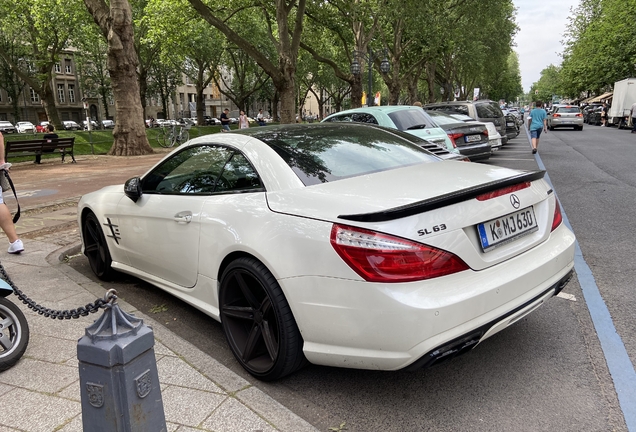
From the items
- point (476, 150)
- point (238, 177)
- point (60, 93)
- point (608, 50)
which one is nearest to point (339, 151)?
point (238, 177)

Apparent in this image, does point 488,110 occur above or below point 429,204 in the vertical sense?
above

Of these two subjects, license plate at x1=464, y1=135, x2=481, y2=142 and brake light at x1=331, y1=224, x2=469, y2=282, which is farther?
license plate at x1=464, y1=135, x2=481, y2=142

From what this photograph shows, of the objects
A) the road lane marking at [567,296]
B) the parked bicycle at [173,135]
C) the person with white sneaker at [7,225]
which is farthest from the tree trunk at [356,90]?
the road lane marking at [567,296]

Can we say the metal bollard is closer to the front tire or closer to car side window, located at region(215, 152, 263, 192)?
car side window, located at region(215, 152, 263, 192)

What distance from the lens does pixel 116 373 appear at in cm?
158

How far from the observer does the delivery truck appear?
30.4m

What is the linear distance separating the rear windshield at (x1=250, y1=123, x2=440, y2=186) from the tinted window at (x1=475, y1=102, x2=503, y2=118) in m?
13.1

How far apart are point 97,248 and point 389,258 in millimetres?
3497

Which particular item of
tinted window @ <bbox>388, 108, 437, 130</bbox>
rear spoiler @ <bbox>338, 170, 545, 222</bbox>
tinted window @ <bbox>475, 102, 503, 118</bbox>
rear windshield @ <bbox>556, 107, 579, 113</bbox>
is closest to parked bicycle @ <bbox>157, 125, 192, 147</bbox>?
tinted window @ <bbox>475, 102, 503, 118</bbox>

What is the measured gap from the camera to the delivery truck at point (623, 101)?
30.4 metres

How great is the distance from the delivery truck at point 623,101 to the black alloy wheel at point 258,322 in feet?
111

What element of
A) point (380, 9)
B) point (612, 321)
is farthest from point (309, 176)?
point (380, 9)

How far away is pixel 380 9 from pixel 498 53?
36.6 metres

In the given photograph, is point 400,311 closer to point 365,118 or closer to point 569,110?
point 365,118
